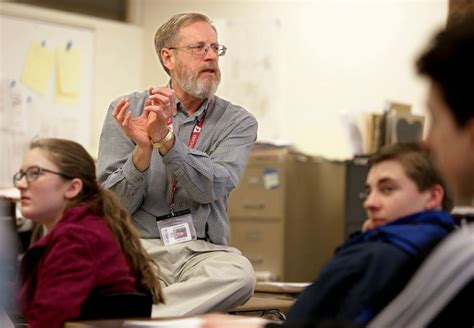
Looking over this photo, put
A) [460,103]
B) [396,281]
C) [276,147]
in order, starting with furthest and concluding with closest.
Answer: [276,147]
[396,281]
[460,103]

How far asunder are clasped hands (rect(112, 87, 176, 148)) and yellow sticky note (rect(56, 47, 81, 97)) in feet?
13.9

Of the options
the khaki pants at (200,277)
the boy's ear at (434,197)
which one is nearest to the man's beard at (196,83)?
the khaki pants at (200,277)

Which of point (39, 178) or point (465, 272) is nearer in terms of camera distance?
point (465, 272)

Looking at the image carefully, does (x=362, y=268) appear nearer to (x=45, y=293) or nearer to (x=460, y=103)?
(x=460, y=103)

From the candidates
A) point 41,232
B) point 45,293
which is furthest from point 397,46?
point 45,293

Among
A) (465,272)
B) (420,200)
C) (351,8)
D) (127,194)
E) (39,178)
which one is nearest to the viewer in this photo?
(465,272)

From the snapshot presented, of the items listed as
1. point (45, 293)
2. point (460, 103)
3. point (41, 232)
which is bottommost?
point (41, 232)

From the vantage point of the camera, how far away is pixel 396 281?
1.82m

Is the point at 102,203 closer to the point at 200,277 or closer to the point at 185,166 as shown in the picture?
the point at 185,166

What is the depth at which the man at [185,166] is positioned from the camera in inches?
131

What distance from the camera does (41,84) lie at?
736cm

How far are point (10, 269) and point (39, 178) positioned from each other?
48 cm

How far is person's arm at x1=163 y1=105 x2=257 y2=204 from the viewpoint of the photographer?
3.31 metres

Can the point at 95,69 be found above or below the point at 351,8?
below
